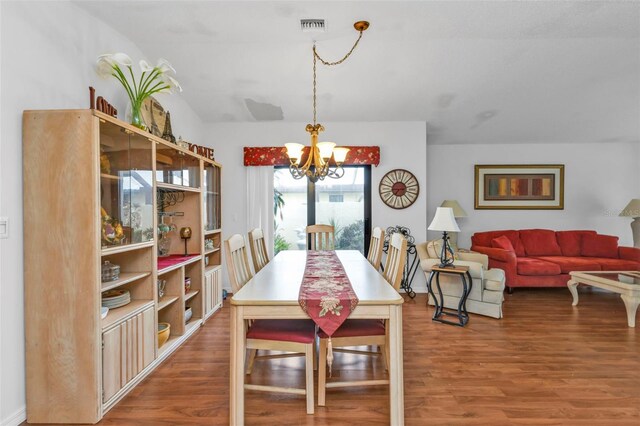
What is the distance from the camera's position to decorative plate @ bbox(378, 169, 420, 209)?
457 centimetres

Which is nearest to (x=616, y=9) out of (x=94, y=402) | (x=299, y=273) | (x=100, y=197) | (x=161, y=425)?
(x=299, y=273)

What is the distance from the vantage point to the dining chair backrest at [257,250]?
108 inches

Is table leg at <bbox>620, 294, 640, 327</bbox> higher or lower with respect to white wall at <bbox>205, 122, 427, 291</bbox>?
lower

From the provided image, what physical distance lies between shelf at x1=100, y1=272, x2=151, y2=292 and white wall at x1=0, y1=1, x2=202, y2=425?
0.39 m

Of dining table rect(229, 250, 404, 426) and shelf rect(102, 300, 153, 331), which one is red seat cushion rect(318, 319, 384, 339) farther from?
shelf rect(102, 300, 153, 331)

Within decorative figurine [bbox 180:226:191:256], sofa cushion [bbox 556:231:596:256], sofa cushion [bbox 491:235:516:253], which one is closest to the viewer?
decorative figurine [bbox 180:226:191:256]

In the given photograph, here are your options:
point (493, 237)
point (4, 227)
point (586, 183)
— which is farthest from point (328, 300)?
point (586, 183)

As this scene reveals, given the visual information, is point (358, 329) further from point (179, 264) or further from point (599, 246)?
point (599, 246)

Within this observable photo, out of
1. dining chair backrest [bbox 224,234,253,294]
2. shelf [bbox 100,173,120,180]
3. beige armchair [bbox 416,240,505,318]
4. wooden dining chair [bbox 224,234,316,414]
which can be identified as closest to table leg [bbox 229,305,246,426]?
wooden dining chair [bbox 224,234,316,414]

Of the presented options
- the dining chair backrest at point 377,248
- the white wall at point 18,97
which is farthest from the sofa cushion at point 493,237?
the white wall at point 18,97

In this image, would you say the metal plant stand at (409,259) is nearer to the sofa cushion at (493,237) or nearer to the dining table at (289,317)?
the sofa cushion at (493,237)

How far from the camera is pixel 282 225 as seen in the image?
489 centimetres

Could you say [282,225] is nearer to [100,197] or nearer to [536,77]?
[100,197]

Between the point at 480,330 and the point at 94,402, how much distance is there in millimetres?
3108
